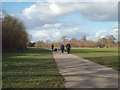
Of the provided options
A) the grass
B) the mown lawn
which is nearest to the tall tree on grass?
the mown lawn

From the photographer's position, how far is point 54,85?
565 cm

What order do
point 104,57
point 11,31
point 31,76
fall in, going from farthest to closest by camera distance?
1. point 11,31
2. point 104,57
3. point 31,76

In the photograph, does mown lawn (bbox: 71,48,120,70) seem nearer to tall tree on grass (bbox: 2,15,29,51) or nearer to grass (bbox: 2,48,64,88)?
grass (bbox: 2,48,64,88)

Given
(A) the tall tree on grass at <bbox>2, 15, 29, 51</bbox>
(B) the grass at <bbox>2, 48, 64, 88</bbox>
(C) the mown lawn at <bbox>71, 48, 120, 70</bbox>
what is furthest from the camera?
(A) the tall tree on grass at <bbox>2, 15, 29, 51</bbox>

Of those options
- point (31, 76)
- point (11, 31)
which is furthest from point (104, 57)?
point (11, 31)

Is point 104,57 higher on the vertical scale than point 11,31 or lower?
lower

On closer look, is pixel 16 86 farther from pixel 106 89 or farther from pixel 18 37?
pixel 18 37

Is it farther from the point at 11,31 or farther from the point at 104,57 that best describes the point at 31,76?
the point at 11,31

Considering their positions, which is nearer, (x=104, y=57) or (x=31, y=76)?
(x=31, y=76)

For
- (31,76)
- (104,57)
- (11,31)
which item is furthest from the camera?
(11,31)

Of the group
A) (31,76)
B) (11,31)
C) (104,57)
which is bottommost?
(104,57)

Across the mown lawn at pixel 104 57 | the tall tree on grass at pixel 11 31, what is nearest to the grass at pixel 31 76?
the mown lawn at pixel 104 57

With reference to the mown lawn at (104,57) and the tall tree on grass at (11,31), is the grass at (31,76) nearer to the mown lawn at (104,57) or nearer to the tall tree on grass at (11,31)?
the mown lawn at (104,57)

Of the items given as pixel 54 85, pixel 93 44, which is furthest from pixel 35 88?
pixel 93 44
